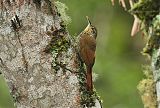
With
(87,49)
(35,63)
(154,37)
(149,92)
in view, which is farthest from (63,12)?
(149,92)

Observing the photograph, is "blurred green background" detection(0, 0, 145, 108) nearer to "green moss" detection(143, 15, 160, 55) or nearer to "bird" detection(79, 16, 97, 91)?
"green moss" detection(143, 15, 160, 55)

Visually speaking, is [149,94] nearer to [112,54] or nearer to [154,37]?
[154,37]

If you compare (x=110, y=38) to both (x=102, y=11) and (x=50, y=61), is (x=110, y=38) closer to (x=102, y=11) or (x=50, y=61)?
(x=102, y=11)

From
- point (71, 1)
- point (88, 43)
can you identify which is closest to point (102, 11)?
point (71, 1)

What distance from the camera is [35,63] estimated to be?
2492 mm

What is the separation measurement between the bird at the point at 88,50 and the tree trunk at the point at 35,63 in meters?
0.03

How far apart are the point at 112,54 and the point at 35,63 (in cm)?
704

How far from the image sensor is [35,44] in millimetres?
2504

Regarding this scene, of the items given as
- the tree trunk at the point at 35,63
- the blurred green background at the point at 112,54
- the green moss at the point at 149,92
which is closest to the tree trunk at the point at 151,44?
the green moss at the point at 149,92

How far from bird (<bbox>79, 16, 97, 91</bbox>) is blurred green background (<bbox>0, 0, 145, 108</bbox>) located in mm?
5339

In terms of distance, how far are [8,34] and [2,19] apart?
0.07 metres

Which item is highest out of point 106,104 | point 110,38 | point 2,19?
point 2,19

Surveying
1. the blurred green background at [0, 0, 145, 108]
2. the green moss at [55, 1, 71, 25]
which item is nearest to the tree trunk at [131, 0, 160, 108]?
the green moss at [55, 1, 71, 25]

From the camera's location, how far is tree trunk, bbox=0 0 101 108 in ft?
8.14
